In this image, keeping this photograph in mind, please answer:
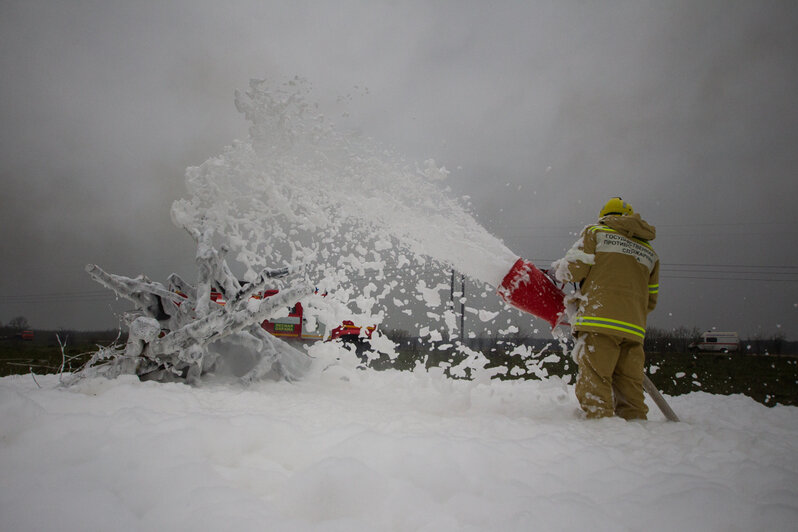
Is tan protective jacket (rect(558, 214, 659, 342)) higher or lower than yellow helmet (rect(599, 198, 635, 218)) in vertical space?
lower

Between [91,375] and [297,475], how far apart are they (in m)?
4.04

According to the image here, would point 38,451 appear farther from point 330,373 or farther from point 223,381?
point 330,373

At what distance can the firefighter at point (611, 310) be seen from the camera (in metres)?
3.46

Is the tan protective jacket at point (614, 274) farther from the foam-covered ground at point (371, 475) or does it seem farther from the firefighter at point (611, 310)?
the foam-covered ground at point (371, 475)

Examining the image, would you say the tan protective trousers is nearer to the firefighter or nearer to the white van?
the firefighter

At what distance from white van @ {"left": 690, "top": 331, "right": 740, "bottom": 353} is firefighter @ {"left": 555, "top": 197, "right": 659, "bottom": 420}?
2615 cm

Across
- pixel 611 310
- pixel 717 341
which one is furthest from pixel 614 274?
pixel 717 341

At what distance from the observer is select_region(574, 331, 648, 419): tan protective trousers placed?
136 inches

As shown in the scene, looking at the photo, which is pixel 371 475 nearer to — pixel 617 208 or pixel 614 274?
pixel 614 274

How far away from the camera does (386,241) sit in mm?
4727

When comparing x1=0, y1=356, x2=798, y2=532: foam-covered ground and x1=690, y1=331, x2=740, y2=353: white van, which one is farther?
x1=690, y1=331, x2=740, y2=353: white van

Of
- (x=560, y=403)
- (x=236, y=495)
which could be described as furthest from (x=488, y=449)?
(x=560, y=403)

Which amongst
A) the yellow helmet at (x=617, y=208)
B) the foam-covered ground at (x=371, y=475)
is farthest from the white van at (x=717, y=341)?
the foam-covered ground at (x=371, y=475)

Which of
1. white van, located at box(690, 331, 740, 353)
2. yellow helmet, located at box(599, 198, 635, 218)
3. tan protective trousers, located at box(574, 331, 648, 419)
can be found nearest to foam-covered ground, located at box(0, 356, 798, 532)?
tan protective trousers, located at box(574, 331, 648, 419)
